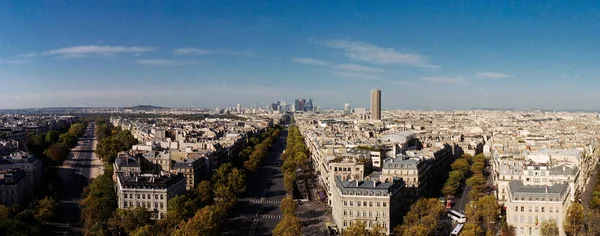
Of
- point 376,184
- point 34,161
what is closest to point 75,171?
point 34,161

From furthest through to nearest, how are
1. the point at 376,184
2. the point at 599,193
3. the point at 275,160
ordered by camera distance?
1. the point at 275,160
2. the point at 599,193
3. the point at 376,184

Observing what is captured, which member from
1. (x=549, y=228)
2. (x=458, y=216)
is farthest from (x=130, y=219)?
(x=549, y=228)

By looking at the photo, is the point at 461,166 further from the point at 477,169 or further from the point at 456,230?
the point at 456,230

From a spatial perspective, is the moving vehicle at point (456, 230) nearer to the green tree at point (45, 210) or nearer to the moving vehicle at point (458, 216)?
the moving vehicle at point (458, 216)

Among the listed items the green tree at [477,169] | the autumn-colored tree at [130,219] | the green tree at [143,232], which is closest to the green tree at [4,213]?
the autumn-colored tree at [130,219]

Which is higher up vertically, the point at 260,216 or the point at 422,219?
the point at 422,219

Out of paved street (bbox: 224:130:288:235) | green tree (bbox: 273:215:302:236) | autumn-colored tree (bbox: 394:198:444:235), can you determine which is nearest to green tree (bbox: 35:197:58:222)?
paved street (bbox: 224:130:288:235)

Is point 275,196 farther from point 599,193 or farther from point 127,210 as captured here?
point 599,193
